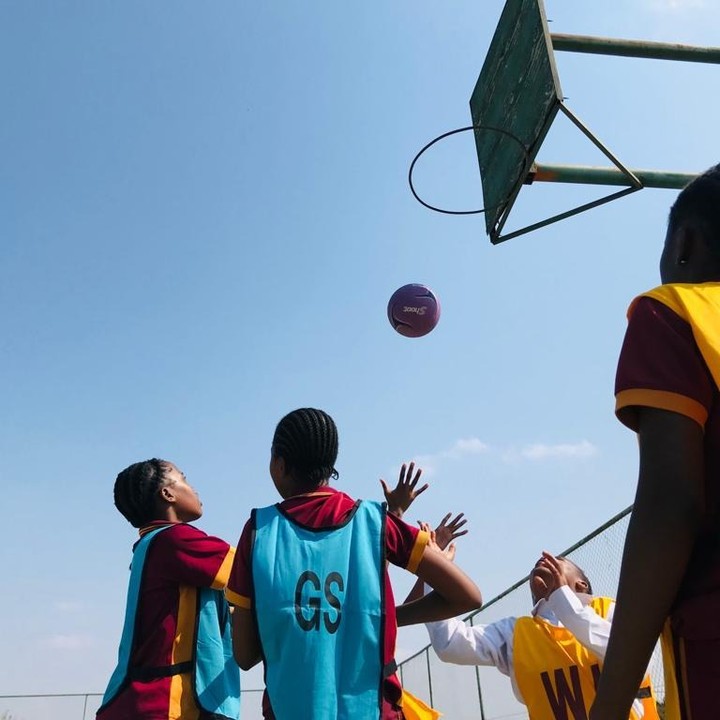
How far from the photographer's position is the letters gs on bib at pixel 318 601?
2551mm

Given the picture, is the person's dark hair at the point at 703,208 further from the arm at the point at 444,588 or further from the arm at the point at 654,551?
the arm at the point at 444,588

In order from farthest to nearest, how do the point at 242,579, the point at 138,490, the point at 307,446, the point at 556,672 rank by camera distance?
the point at 556,672 < the point at 138,490 < the point at 307,446 < the point at 242,579

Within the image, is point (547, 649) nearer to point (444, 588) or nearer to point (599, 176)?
point (444, 588)

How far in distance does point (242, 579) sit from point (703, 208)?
1843 millimetres

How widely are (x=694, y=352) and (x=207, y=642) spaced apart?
2.51 meters

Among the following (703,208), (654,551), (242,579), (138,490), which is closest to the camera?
(654,551)

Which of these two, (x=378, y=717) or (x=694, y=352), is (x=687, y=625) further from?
(x=378, y=717)

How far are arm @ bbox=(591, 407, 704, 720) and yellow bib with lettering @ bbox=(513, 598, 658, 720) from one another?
279 centimetres

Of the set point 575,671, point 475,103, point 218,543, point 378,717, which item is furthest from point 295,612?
point 475,103

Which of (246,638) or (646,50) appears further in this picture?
(646,50)

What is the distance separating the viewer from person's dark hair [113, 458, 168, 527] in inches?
149

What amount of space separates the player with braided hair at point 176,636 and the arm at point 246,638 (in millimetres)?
601

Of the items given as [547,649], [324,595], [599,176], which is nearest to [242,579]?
[324,595]

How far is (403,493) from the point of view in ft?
10.5
